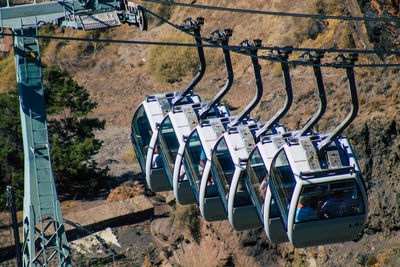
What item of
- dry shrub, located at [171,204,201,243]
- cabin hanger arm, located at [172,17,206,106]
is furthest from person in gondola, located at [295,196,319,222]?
dry shrub, located at [171,204,201,243]

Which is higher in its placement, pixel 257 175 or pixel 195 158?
pixel 195 158

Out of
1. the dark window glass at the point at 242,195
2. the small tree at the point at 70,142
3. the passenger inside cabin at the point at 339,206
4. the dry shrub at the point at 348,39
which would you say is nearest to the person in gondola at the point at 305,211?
the passenger inside cabin at the point at 339,206

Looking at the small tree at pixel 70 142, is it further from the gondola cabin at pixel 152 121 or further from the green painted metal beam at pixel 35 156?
the green painted metal beam at pixel 35 156

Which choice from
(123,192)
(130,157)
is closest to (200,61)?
(123,192)

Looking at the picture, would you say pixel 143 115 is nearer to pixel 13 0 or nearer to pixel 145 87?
pixel 145 87

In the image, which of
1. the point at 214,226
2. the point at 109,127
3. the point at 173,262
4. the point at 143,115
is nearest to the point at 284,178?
the point at 143,115

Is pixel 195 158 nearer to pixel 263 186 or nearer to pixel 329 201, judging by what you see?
pixel 263 186
